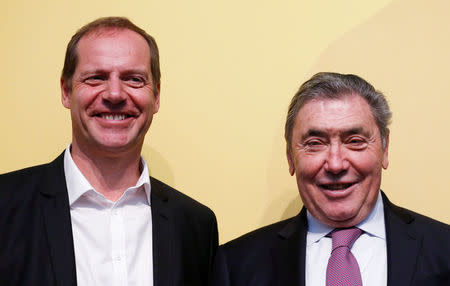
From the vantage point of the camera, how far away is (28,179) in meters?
1.92

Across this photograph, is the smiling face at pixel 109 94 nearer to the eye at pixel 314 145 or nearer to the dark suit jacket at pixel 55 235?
the dark suit jacket at pixel 55 235

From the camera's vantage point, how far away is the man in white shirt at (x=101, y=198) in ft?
5.88

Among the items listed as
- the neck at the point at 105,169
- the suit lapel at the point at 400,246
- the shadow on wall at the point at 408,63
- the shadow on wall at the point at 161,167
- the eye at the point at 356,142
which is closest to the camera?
the suit lapel at the point at 400,246

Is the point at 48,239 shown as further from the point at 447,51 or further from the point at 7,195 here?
the point at 447,51

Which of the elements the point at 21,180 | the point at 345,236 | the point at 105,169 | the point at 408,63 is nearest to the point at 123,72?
the point at 105,169

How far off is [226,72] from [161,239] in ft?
2.83

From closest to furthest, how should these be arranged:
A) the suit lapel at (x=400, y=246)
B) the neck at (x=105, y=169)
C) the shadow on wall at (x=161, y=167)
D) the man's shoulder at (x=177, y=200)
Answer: the suit lapel at (x=400, y=246) < the neck at (x=105, y=169) < the man's shoulder at (x=177, y=200) < the shadow on wall at (x=161, y=167)

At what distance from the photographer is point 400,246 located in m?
1.80

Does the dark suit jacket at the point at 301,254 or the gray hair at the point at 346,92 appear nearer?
the dark suit jacket at the point at 301,254

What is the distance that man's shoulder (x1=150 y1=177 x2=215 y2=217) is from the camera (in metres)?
2.09

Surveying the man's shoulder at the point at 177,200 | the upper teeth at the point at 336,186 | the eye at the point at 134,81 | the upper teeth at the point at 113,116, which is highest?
the eye at the point at 134,81

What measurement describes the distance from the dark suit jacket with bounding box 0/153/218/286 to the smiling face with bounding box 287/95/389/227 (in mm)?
463

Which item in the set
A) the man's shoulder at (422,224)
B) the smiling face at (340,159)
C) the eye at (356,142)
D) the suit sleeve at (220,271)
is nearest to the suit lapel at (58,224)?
the suit sleeve at (220,271)

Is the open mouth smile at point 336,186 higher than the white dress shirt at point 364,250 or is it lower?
higher
